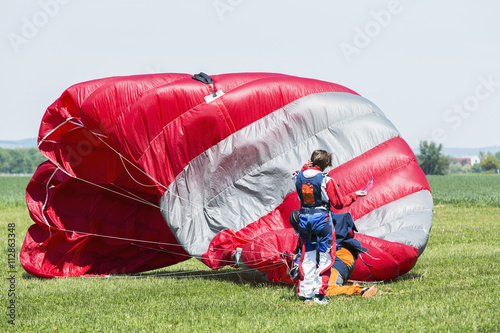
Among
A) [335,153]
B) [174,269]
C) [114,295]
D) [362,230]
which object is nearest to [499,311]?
[362,230]

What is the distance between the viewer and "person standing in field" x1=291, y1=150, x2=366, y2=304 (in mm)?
6023

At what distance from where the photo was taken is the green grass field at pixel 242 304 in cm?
522

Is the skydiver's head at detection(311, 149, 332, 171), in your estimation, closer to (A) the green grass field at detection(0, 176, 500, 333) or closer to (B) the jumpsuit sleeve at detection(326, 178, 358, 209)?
(B) the jumpsuit sleeve at detection(326, 178, 358, 209)

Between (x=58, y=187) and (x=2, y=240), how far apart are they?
5414 millimetres

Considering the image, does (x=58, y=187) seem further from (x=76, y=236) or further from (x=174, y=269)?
(x=174, y=269)

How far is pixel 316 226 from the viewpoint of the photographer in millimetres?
6047

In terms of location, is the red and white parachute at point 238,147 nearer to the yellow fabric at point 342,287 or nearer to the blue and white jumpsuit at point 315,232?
the yellow fabric at point 342,287

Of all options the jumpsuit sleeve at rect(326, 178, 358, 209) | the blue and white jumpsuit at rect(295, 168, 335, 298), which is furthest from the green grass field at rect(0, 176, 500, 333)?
the jumpsuit sleeve at rect(326, 178, 358, 209)

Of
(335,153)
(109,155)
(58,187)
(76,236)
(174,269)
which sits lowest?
(174,269)

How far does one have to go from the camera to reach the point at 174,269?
969cm

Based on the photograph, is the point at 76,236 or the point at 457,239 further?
the point at 457,239

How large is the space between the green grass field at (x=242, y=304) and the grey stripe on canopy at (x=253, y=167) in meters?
0.90

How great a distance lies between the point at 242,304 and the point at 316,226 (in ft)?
3.91

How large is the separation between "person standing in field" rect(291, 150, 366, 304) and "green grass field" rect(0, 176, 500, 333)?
236mm
